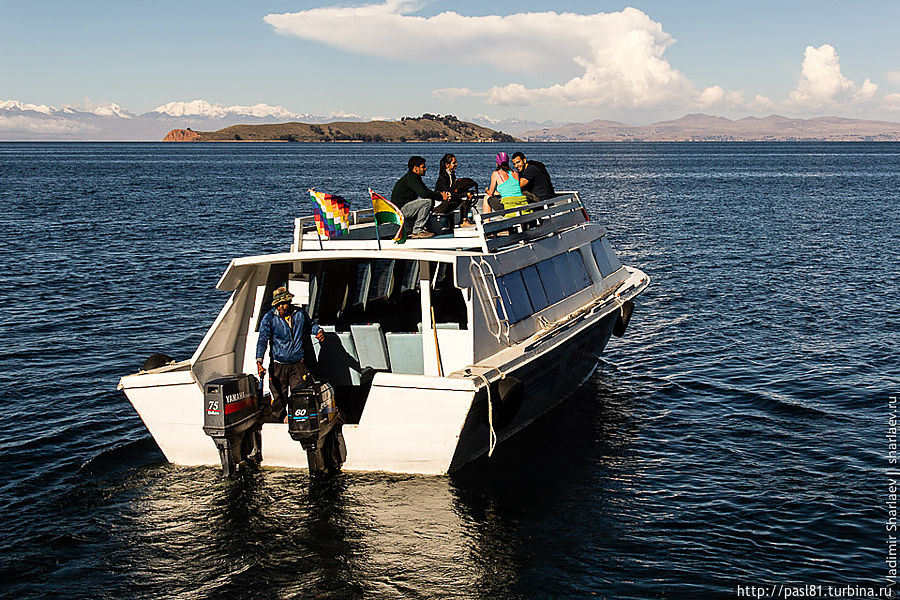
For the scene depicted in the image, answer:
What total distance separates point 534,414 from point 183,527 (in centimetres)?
625

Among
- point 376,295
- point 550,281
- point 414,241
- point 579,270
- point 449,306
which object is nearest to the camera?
point 414,241

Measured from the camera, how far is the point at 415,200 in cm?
1413

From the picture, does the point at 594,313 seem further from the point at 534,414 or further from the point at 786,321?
the point at 786,321

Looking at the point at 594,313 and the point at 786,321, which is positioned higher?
the point at 594,313

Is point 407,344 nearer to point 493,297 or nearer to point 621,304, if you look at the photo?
point 493,297

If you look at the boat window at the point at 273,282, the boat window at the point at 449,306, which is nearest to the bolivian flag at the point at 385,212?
the boat window at the point at 449,306

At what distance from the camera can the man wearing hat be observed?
39.2 ft

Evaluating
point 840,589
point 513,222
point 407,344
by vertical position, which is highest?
point 513,222

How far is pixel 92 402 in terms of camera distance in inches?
650

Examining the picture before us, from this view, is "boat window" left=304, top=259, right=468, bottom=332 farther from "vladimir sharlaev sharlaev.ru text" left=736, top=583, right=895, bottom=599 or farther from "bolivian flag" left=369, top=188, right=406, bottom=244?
"vladimir sharlaev sharlaev.ru text" left=736, top=583, right=895, bottom=599

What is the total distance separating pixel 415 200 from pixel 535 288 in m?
2.54

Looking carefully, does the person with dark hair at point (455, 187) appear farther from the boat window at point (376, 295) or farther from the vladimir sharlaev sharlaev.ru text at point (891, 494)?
the vladimir sharlaev sharlaev.ru text at point (891, 494)

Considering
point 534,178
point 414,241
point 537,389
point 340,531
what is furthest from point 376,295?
point 340,531

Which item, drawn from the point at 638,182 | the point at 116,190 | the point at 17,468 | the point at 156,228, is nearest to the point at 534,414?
the point at 17,468
